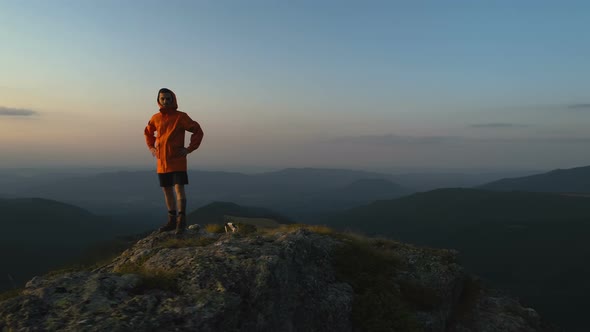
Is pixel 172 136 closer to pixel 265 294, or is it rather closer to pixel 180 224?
pixel 180 224

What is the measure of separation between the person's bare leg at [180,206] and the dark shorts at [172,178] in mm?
161

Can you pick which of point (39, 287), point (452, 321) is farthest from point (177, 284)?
point (452, 321)

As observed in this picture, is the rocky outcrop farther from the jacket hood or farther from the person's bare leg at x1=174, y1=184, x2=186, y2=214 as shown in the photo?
the jacket hood

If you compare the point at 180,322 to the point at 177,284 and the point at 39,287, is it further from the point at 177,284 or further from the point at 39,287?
the point at 39,287

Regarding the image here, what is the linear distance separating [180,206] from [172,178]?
0.99 meters

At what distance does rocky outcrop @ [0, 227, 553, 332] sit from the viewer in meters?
5.52

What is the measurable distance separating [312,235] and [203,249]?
3967 millimetres

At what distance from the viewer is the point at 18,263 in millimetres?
167375

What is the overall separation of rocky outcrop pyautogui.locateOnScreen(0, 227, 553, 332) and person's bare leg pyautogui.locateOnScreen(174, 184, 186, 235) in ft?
1.59

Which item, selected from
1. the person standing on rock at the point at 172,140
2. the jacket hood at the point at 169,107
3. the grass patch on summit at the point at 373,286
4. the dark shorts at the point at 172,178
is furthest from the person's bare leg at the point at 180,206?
the grass patch on summit at the point at 373,286

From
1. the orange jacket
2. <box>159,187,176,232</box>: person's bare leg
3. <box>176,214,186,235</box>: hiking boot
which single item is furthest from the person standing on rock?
<box>159,187,176,232</box>: person's bare leg

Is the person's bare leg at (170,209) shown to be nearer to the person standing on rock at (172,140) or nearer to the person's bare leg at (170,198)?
the person's bare leg at (170,198)

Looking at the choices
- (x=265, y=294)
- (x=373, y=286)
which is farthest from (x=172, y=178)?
(x=373, y=286)

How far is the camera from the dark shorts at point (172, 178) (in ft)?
37.4
